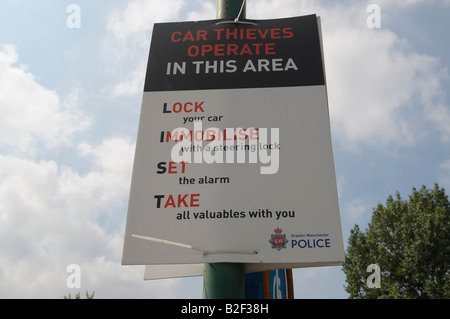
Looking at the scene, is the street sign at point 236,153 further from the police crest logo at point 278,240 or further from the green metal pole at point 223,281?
the green metal pole at point 223,281

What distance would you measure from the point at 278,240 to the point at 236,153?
112 cm

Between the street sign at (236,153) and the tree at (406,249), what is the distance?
15190mm

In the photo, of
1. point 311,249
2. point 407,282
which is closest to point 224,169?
point 311,249

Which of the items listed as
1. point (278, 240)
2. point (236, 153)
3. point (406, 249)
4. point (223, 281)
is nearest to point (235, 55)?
point (236, 153)

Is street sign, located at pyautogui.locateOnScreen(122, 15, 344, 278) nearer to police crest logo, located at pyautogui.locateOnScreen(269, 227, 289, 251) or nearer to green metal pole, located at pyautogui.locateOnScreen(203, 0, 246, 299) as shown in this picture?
police crest logo, located at pyautogui.locateOnScreen(269, 227, 289, 251)

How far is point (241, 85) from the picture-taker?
4793mm

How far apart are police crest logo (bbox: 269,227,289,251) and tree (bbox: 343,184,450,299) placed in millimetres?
15401

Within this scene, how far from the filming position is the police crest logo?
376cm

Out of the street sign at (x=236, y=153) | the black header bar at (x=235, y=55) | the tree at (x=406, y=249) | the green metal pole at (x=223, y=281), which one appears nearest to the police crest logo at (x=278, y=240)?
the street sign at (x=236, y=153)

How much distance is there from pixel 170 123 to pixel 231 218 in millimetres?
1463

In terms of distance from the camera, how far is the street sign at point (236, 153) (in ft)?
12.6

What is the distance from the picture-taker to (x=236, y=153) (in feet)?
14.2
